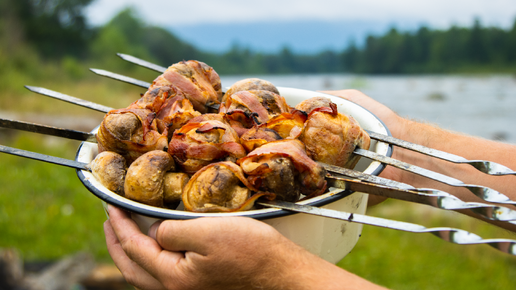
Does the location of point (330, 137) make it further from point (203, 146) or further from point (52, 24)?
point (52, 24)

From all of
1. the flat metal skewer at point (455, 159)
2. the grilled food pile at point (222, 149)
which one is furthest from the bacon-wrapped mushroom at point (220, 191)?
the flat metal skewer at point (455, 159)

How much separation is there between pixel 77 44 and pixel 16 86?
775 cm

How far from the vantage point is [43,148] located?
687 cm

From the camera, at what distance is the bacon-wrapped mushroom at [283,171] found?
1.10 metres

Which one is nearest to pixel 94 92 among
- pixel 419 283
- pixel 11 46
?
pixel 11 46

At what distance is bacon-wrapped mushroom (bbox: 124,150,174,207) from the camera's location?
1134mm

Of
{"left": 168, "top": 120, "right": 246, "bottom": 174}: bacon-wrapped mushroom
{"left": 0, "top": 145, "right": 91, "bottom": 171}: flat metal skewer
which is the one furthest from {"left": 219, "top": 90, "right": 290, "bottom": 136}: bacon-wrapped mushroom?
{"left": 0, "top": 145, "right": 91, "bottom": 171}: flat metal skewer

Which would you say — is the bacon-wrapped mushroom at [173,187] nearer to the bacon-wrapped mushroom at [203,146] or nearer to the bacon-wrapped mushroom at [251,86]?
the bacon-wrapped mushroom at [203,146]

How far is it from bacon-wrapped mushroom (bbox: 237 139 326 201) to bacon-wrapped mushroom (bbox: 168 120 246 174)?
72 millimetres

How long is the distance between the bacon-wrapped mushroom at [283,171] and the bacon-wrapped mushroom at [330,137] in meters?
0.09

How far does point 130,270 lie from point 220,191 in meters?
0.44

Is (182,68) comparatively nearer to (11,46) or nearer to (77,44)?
(11,46)

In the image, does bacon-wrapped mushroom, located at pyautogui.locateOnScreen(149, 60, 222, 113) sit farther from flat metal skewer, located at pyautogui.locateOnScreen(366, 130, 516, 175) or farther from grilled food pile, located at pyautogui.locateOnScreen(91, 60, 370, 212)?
flat metal skewer, located at pyautogui.locateOnScreen(366, 130, 516, 175)

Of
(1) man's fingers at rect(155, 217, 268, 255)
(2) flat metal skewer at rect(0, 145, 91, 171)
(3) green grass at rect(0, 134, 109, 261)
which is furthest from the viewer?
(3) green grass at rect(0, 134, 109, 261)
